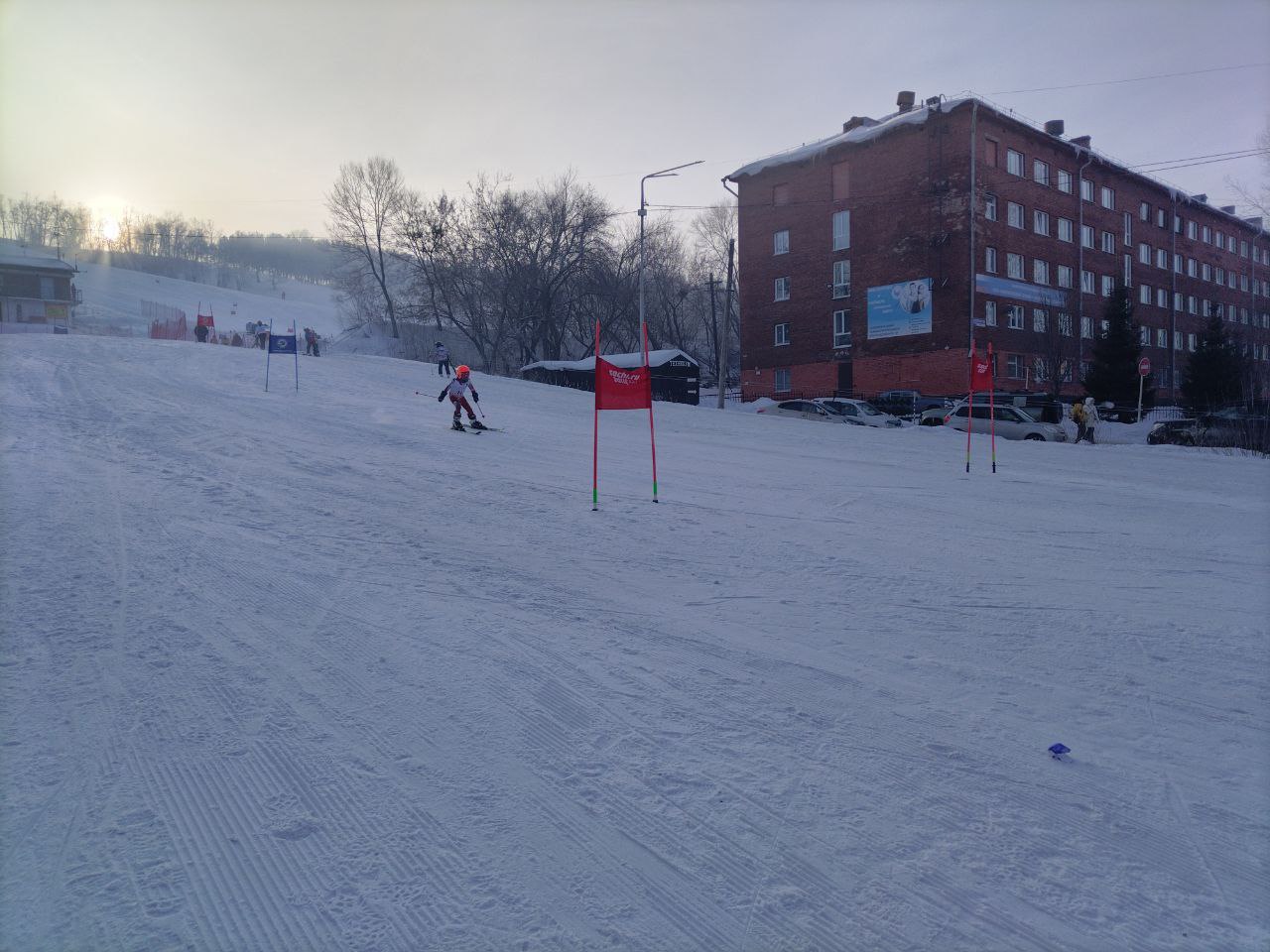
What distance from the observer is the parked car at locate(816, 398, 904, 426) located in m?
28.3

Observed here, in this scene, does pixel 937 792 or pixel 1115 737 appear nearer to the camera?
pixel 937 792

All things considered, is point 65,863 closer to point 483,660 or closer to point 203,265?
point 483,660

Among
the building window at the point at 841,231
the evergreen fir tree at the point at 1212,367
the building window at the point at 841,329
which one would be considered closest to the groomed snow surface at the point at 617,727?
the evergreen fir tree at the point at 1212,367

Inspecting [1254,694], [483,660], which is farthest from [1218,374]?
[483,660]

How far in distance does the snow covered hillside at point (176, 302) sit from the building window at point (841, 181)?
5836 centimetres

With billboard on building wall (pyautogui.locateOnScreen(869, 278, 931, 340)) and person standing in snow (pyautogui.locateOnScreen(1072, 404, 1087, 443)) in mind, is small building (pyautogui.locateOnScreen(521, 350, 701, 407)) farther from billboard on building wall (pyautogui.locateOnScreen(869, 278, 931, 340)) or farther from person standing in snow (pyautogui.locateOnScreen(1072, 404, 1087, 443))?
person standing in snow (pyautogui.locateOnScreen(1072, 404, 1087, 443))

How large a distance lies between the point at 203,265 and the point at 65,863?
147m

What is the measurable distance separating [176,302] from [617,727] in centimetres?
10591

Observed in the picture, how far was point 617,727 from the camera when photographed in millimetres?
4191

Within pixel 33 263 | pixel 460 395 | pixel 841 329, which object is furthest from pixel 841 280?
pixel 33 263

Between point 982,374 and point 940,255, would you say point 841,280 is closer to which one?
point 940,255

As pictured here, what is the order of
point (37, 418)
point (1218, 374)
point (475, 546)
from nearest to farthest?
point (475, 546) → point (37, 418) → point (1218, 374)

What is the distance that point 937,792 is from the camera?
142 inches

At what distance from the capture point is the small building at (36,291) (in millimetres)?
62938
